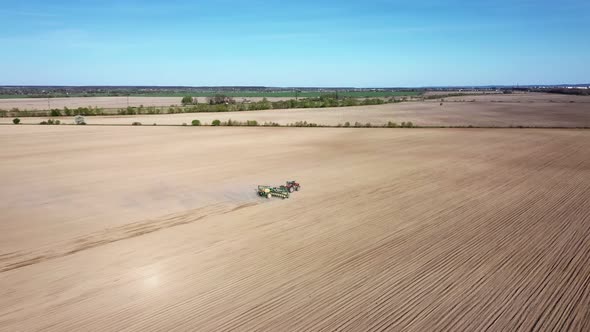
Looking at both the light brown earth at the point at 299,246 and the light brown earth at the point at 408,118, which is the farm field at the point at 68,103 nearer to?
the light brown earth at the point at 408,118


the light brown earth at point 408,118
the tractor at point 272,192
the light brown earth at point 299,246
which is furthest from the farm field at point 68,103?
the tractor at point 272,192

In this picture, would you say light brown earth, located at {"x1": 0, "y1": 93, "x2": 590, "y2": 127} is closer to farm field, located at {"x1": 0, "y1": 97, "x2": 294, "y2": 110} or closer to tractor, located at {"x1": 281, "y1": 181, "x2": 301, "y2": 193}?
tractor, located at {"x1": 281, "y1": 181, "x2": 301, "y2": 193}

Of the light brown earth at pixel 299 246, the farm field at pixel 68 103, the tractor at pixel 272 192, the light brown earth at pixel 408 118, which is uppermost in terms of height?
the farm field at pixel 68 103

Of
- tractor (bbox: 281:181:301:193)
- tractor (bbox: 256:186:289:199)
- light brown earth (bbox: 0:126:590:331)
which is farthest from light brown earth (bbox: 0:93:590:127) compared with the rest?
tractor (bbox: 256:186:289:199)

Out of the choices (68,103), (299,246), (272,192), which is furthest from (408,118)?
(68,103)

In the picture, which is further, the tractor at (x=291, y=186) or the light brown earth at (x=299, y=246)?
the tractor at (x=291, y=186)

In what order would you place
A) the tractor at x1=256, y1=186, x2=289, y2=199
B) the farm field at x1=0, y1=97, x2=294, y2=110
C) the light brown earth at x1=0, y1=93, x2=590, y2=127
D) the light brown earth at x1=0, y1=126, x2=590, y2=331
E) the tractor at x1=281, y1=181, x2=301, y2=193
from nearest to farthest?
the light brown earth at x1=0, y1=126, x2=590, y2=331
the tractor at x1=256, y1=186, x2=289, y2=199
the tractor at x1=281, y1=181, x2=301, y2=193
the light brown earth at x1=0, y1=93, x2=590, y2=127
the farm field at x1=0, y1=97, x2=294, y2=110

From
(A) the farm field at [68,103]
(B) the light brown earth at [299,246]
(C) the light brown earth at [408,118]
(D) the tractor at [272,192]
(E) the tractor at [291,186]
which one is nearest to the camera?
(B) the light brown earth at [299,246]

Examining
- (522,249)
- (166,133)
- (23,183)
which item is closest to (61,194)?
(23,183)

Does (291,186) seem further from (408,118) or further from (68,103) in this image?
(68,103)
